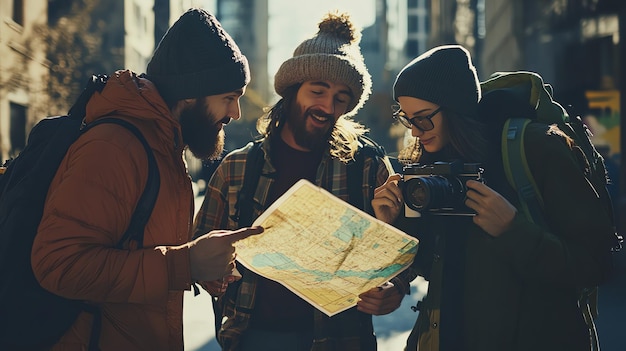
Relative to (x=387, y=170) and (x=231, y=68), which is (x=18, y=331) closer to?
(x=231, y=68)

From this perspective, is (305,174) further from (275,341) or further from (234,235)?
(234,235)

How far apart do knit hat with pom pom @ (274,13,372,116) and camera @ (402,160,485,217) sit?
1221 millimetres

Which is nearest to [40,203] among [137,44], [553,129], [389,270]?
[389,270]

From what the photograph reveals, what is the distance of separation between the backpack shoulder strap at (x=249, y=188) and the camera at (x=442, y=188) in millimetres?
1050

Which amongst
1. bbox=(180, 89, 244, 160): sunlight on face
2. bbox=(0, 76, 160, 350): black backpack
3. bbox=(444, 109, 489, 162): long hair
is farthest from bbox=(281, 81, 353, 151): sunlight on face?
bbox=(0, 76, 160, 350): black backpack

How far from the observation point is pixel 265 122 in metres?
4.07

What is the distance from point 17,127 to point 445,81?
65.6 feet

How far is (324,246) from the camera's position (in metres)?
2.84

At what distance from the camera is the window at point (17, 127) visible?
2067 cm

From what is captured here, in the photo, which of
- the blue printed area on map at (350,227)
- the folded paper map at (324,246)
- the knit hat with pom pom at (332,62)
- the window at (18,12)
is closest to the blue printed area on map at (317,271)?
the folded paper map at (324,246)

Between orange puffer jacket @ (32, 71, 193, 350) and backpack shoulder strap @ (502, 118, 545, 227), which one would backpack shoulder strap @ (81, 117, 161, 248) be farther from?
backpack shoulder strap @ (502, 118, 545, 227)

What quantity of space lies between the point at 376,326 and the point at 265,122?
15.6 ft

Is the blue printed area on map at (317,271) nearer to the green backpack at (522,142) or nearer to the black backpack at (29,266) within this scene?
the green backpack at (522,142)

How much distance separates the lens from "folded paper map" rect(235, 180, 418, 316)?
2770 millimetres
